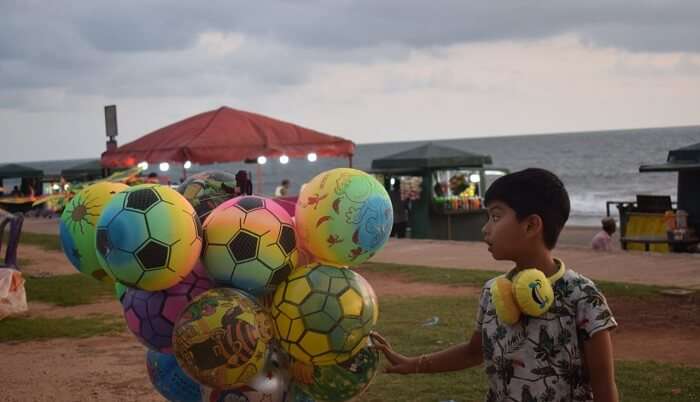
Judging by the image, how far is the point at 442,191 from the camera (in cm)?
2370

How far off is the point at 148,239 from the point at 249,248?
43 centimetres

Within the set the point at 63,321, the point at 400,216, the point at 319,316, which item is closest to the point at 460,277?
the point at 63,321

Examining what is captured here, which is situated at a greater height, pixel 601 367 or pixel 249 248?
pixel 249 248

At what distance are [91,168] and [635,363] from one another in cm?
4024

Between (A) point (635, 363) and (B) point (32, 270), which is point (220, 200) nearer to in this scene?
(A) point (635, 363)

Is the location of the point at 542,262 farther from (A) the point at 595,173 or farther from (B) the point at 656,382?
(A) the point at 595,173

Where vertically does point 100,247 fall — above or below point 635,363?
above

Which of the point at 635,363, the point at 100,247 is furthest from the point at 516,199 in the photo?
the point at 635,363

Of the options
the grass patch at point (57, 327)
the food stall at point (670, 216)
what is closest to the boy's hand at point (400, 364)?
the grass patch at point (57, 327)

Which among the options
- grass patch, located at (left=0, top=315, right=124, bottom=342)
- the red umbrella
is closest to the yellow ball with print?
grass patch, located at (left=0, top=315, right=124, bottom=342)

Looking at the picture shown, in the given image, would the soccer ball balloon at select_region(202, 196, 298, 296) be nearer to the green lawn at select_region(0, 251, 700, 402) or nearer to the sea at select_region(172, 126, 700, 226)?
the green lawn at select_region(0, 251, 700, 402)

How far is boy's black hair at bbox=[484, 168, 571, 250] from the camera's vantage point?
112 inches

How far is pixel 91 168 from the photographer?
145 feet

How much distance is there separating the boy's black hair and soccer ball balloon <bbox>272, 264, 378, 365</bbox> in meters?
1.12
